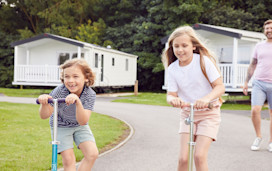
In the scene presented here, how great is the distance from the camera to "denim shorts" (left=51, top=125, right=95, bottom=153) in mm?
3656

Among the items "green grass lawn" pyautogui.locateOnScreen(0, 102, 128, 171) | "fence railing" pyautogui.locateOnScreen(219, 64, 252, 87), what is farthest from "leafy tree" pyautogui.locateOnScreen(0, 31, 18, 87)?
"green grass lawn" pyautogui.locateOnScreen(0, 102, 128, 171)

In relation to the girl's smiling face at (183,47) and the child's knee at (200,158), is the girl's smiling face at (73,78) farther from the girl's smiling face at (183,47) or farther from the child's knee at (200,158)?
the child's knee at (200,158)

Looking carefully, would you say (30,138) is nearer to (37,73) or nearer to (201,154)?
(201,154)

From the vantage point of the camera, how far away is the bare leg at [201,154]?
334 cm

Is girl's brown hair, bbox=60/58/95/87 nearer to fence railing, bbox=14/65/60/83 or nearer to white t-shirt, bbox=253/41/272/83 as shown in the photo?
white t-shirt, bbox=253/41/272/83

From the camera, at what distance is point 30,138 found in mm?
6793

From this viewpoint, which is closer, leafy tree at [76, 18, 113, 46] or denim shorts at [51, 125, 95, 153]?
denim shorts at [51, 125, 95, 153]

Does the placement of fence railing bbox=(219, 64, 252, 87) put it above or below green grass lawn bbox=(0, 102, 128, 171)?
above

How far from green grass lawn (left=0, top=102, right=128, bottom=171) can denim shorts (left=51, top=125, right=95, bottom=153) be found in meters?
1.27

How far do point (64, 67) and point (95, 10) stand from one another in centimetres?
3514

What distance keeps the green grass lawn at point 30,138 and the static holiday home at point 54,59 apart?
12.2 m

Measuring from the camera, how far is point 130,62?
2955 centimetres

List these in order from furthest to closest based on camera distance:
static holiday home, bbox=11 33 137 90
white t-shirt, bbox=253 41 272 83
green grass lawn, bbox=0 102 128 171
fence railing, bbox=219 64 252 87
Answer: static holiday home, bbox=11 33 137 90, fence railing, bbox=219 64 252 87, white t-shirt, bbox=253 41 272 83, green grass lawn, bbox=0 102 128 171

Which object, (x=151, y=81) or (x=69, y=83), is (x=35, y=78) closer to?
(x=151, y=81)
